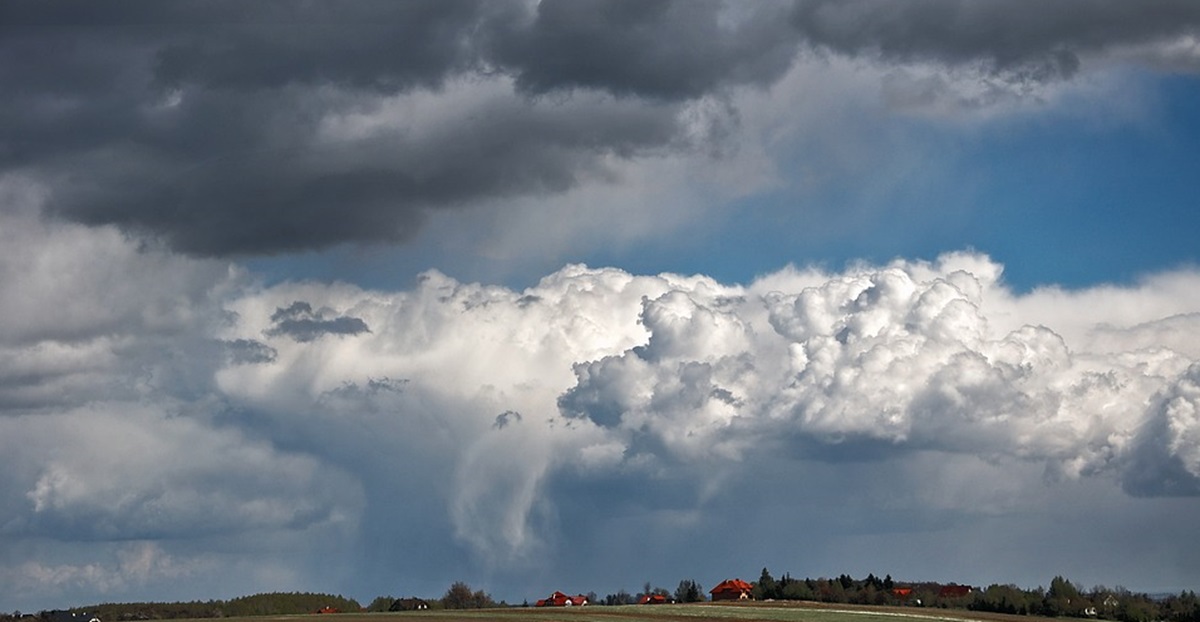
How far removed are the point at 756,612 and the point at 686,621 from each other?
81.7ft

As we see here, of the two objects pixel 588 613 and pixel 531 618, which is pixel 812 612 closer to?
pixel 588 613

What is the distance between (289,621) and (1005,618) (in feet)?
347

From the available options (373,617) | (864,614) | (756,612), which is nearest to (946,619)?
(864,614)

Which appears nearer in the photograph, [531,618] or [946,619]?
[531,618]

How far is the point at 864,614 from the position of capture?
593 ft

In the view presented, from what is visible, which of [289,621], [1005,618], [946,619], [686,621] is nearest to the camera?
[289,621]

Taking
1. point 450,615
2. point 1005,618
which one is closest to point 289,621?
point 450,615

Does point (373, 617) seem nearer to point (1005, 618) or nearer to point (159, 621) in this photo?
point (159, 621)

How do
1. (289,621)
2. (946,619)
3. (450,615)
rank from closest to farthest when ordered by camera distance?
1. (289,621)
2. (450,615)
3. (946,619)

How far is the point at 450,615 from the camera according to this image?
16462 cm

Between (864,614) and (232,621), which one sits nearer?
(232,621)

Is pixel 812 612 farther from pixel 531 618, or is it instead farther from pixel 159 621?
pixel 159 621

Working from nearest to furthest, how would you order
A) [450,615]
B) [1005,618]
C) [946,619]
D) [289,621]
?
1. [289,621]
2. [450,615]
3. [946,619]
4. [1005,618]

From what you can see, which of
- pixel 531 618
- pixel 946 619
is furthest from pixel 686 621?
pixel 946 619
